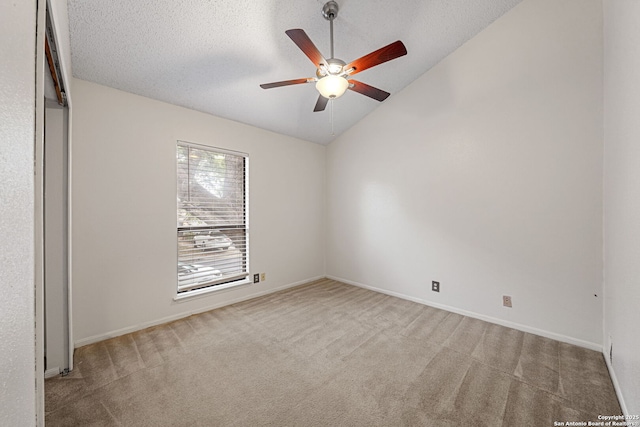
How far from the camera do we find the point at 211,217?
3264mm

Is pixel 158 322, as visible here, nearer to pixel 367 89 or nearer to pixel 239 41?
pixel 239 41

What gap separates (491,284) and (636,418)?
1529mm

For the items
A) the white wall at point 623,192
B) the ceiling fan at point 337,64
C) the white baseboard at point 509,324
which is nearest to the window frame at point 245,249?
the ceiling fan at point 337,64

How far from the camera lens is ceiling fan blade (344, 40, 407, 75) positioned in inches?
69.5

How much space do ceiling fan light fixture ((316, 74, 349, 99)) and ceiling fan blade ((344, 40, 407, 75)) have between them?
0.30 feet

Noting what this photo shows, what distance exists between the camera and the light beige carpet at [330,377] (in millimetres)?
1615

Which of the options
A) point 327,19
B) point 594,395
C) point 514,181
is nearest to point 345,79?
point 327,19

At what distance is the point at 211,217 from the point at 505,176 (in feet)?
11.2

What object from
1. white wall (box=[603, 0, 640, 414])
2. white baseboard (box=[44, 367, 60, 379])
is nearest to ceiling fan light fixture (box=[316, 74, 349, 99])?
white wall (box=[603, 0, 640, 414])

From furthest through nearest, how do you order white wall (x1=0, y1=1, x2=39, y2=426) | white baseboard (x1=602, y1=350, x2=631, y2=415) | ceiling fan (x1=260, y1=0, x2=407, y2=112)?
ceiling fan (x1=260, y1=0, x2=407, y2=112)
white baseboard (x1=602, y1=350, x2=631, y2=415)
white wall (x1=0, y1=1, x2=39, y2=426)

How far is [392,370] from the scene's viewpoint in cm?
205

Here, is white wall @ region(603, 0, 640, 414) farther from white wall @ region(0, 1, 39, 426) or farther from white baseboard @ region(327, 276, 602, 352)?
white wall @ region(0, 1, 39, 426)

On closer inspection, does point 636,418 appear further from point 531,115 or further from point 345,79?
point 345,79

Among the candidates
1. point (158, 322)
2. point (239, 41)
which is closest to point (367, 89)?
point (239, 41)
